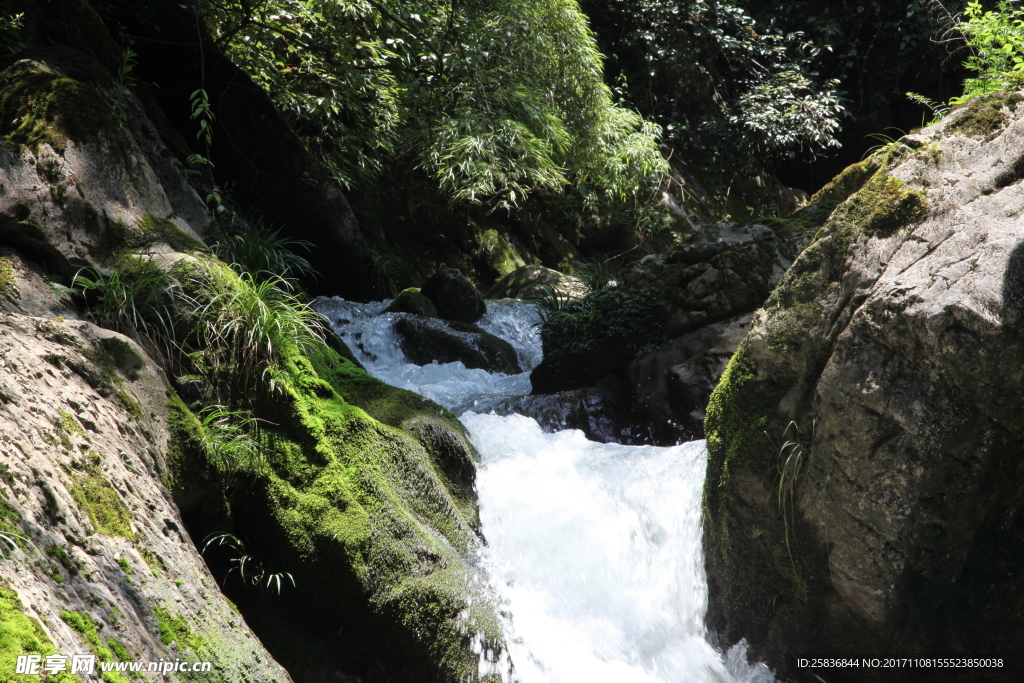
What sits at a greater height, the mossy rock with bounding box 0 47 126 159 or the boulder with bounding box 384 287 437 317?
the mossy rock with bounding box 0 47 126 159

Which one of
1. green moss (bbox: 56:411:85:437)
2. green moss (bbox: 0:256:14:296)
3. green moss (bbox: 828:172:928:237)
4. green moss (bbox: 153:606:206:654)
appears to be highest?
green moss (bbox: 828:172:928:237)

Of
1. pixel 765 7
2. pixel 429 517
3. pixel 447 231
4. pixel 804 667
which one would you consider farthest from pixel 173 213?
pixel 765 7

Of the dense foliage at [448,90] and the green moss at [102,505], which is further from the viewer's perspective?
the dense foliage at [448,90]

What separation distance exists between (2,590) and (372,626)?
1.58 metres

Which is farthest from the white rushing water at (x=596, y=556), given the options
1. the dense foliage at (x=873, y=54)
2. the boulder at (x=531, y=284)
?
the dense foliage at (x=873, y=54)

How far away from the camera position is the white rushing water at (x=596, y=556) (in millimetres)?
3607

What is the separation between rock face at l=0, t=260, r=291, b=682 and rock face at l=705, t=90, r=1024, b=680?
247cm

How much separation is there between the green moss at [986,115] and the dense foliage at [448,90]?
5806 millimetres

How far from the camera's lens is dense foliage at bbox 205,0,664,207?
8.25 meters

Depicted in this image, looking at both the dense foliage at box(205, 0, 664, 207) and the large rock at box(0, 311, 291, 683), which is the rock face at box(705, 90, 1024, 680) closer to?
the large rock at box(0, 311, 291, 683)

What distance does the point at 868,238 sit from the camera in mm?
3451

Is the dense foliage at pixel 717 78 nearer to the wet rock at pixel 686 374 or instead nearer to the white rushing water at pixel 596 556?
the wet rock at pixel 686 374

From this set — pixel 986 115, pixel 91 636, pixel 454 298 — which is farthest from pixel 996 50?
pixel 91 636

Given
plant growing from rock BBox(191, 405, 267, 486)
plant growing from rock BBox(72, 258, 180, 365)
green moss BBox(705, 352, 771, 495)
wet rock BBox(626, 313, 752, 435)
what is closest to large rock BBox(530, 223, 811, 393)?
wet rock BBox(626, 313, 752, 435)
